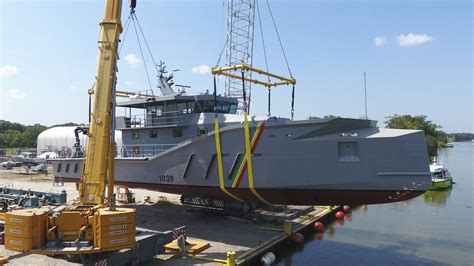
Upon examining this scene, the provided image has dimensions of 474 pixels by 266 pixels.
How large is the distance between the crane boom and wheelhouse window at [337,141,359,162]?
235 inches

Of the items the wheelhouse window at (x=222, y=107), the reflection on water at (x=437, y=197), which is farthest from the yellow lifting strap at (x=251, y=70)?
the reflection on water at (x=437, y=197)

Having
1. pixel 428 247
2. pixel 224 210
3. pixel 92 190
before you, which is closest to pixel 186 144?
pixel 224 210

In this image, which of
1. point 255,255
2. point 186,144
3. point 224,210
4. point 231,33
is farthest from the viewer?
point 231,33

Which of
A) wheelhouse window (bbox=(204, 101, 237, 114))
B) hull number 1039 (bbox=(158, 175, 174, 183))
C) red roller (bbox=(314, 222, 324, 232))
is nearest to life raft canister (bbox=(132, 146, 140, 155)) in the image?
hull number 1039 (bbox=(158, 175, 174, 183))

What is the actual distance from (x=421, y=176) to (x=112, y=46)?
860cm

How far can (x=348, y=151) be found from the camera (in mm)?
10305

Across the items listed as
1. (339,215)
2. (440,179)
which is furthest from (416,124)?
(339,215)

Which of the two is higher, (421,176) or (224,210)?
(421,176)

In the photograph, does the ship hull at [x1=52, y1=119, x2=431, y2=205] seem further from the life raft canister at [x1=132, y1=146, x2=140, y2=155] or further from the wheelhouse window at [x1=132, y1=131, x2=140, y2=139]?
the wheelhouse window at [x1=132, y1=131, x2=140, y2=139]

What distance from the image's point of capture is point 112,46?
9859 millimetres

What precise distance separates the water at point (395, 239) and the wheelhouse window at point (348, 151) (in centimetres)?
333

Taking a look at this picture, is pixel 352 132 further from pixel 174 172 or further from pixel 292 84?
pixel 174 172

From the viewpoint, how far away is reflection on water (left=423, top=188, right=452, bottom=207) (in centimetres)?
2292

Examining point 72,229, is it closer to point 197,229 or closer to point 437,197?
point 197,229
